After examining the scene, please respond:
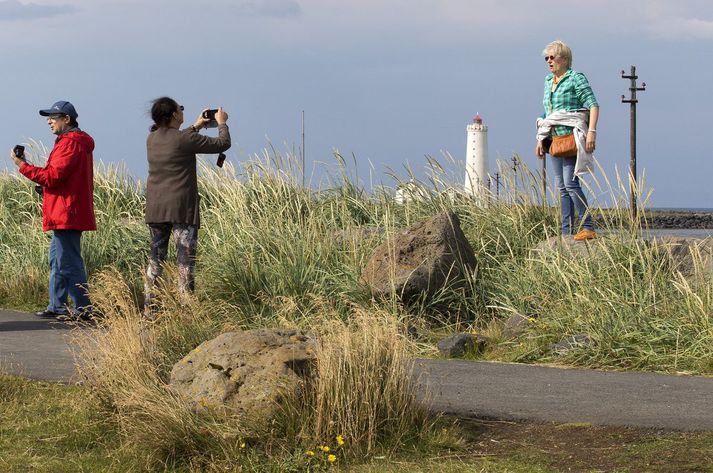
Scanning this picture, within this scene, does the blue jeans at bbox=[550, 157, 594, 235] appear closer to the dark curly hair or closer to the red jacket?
the dark curly hair

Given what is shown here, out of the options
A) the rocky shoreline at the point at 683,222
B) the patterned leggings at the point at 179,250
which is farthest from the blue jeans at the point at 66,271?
the rocky shoreline at the point at 683,222

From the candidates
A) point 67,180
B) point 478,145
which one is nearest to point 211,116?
point 67,180

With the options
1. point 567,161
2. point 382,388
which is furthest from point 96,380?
point 567,161

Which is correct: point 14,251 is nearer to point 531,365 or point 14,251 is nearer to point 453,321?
point 453,321

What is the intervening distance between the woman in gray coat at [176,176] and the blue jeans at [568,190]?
3909mm

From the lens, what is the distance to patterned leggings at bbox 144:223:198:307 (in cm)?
933

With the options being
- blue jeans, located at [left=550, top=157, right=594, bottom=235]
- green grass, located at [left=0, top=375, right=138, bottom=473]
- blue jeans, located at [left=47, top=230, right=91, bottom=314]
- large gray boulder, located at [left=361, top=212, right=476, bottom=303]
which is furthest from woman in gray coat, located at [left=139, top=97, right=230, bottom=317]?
blue jeans, located at [left=550, top=157, right=594, bottom=235]

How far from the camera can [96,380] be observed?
6.02 meters

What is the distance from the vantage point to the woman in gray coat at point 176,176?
30.5ft

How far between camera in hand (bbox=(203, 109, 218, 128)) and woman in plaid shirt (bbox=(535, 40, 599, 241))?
3.75 meters

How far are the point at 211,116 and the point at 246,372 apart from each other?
4.91 m

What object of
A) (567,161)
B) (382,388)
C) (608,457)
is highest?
(567,161)

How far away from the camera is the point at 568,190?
11180 mm

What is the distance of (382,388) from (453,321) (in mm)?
4660
